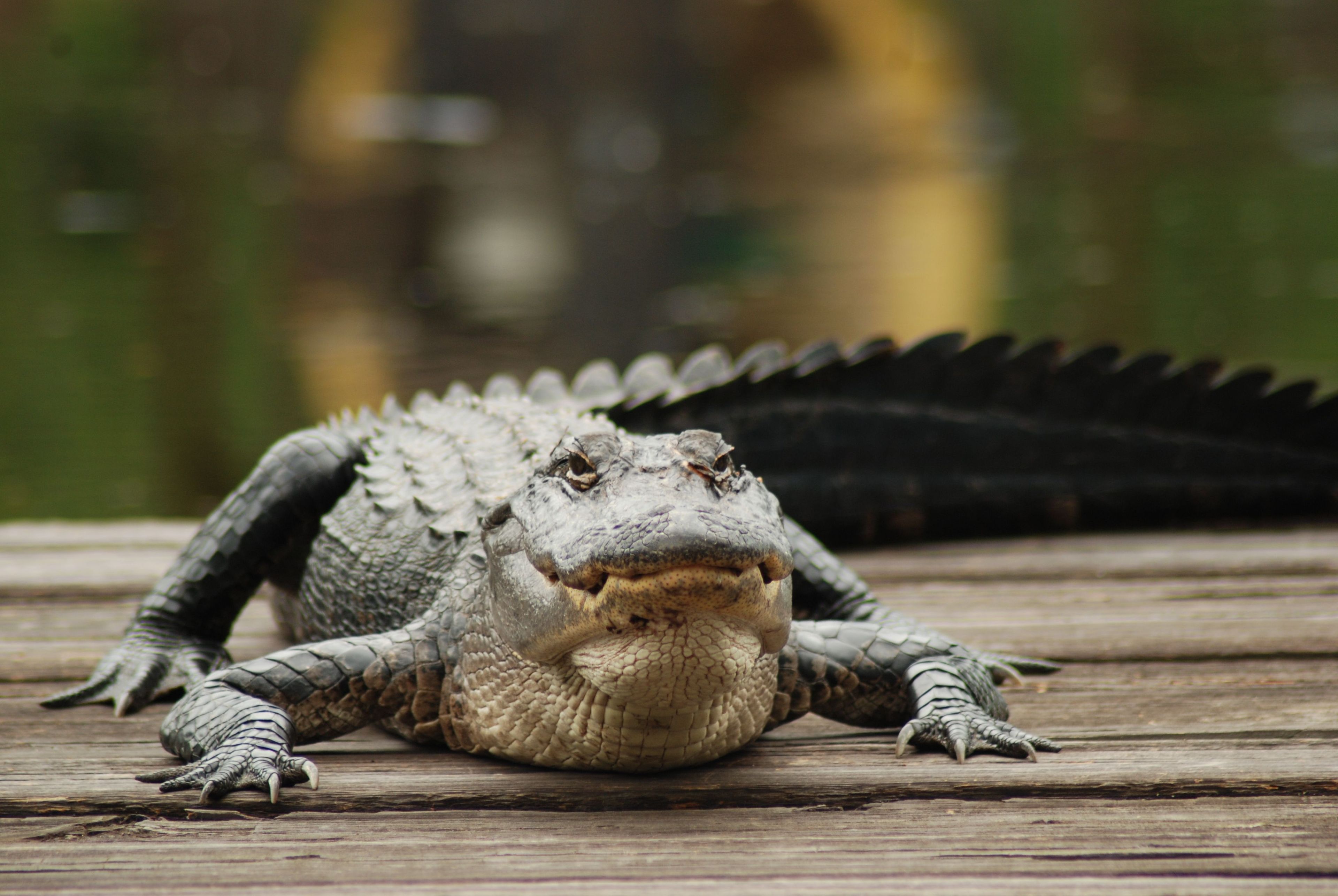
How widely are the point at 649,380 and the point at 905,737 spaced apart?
5.07ft

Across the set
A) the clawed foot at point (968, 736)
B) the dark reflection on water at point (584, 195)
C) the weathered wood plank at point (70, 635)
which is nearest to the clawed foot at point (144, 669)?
the weathered wood plank at point (70, 635)

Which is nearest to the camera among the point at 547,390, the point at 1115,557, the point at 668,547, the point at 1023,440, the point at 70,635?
the point at 668,547

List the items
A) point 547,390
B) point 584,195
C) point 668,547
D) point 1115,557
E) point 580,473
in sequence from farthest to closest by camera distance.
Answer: point 584,195 → point 1115,557 → point 547,390 → point 580,473 → point 668,547

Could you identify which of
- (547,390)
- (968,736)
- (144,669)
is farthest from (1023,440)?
(144,669)

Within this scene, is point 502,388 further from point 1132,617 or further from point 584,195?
point 584,195

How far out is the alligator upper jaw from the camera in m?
1.72

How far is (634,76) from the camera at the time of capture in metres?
19.7

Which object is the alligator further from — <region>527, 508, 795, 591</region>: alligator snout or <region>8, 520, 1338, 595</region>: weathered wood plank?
<region>8, 520, 1338, 595</region>: weathered wood plank

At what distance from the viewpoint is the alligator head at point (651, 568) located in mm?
1715

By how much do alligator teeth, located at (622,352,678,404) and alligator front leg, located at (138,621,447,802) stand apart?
3.79 ft

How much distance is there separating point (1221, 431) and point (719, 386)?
56.4 inches

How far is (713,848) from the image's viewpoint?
1879 millimetres

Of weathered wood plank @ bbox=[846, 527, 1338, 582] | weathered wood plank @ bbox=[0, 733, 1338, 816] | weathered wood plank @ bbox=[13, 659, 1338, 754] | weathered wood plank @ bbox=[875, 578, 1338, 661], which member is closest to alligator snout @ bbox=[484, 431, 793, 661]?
weathered wood plank @ bbox=[0, 733, 1338, 816]

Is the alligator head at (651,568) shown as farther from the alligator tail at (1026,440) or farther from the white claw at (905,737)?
the alligator tail at (1026,440)
